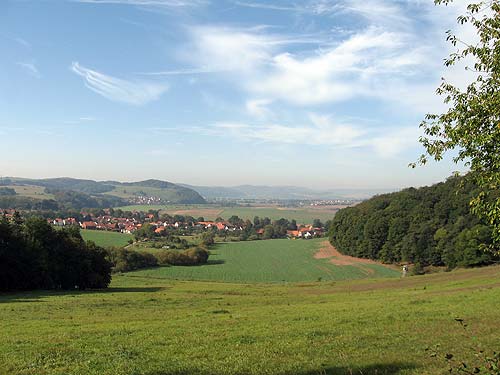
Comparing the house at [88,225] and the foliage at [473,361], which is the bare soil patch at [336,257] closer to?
the foliage at [473,361]

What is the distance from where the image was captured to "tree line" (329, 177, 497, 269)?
86.1m

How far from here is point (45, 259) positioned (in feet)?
176

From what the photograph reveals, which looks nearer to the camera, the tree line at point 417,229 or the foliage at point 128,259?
the tree line at point 417,229

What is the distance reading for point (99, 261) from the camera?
59.6 m

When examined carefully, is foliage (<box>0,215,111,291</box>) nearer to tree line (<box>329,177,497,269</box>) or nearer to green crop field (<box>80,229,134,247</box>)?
tree line (<box>329,177,497,269</box>)

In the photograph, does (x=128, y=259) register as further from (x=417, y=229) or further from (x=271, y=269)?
(x=417, y=229)

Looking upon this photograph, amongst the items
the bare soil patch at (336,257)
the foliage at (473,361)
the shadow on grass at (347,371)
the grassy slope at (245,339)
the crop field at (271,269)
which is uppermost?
the foliage at (473,361)

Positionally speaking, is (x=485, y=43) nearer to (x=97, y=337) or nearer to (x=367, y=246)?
(x=97, y=337)

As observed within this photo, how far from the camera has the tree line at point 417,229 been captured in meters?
86.1

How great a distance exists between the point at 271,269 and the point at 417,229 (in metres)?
36.9

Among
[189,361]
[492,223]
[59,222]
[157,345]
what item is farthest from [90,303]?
[59,222]

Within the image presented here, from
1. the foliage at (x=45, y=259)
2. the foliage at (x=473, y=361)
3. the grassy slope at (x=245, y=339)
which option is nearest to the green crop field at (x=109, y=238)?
the foliage at (x=45, y=259)

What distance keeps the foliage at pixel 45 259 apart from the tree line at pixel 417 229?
67.2m

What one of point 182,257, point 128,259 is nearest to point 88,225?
point 182,257
